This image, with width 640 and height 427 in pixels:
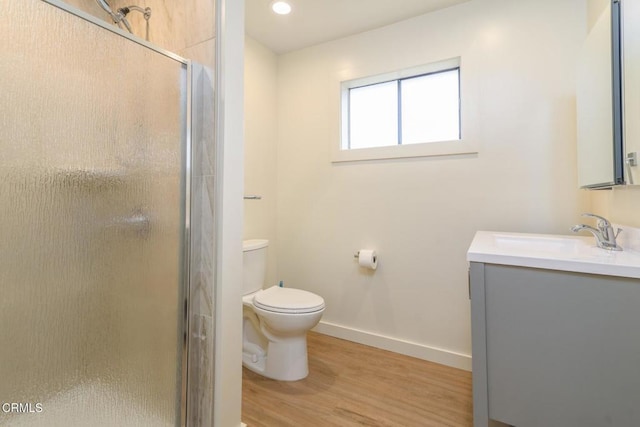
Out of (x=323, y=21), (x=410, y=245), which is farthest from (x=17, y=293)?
(x=323, y=21)

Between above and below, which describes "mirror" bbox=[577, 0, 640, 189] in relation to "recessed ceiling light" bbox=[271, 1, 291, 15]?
below

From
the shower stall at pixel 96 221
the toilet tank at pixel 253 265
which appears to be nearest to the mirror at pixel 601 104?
the shower stall at pixel 96 221

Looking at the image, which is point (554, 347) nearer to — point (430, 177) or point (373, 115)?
point (430, 177)

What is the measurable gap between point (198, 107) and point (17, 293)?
891mm

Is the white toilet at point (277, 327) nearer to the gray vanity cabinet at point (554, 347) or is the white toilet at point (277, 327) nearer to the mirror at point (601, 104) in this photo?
the gray vanity cabinet at point (554, 347)

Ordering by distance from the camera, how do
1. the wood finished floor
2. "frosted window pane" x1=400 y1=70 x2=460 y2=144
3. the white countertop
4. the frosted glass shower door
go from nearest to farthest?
the frosted glass shower door → the white countertop → the wood finished floor → "frosted window pane" x1=400 y1=70 x2=460 y2=144

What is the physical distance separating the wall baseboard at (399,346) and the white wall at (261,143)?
27.7 inches

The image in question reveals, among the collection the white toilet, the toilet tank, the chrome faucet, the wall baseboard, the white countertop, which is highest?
the chrome faucet

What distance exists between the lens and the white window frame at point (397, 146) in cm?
202

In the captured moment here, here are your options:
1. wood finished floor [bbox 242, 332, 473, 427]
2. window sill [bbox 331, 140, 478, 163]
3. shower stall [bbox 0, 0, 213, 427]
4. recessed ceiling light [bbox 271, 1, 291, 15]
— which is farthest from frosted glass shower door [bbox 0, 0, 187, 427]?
window sill [bbox 331, 140, 478, 163]

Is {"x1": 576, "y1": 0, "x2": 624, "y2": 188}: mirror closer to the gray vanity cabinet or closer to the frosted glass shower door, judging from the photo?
the gray vanity cabinet

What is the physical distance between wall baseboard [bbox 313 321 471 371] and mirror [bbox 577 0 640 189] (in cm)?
128

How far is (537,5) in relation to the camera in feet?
5.96

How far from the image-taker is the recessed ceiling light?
2.01 meters
